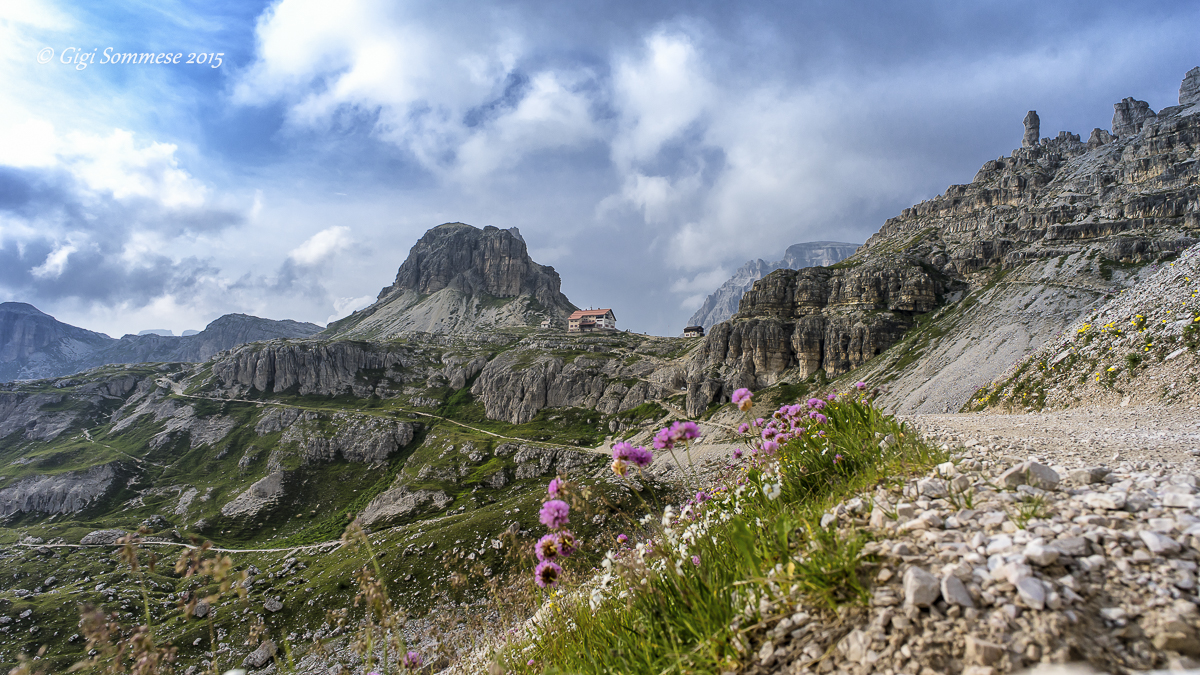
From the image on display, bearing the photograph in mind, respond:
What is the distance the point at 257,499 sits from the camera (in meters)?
109

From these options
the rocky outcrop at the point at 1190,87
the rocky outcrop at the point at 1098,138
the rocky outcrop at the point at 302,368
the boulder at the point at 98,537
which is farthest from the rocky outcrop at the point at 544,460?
the rocky outcrop at the point at 1190,87

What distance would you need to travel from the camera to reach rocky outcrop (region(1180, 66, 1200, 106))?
7391 inches

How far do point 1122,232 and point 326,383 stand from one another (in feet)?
797

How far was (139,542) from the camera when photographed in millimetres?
5461

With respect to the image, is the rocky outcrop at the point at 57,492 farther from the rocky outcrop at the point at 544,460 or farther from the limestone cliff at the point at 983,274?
the limestone cliff at the point at 983,274

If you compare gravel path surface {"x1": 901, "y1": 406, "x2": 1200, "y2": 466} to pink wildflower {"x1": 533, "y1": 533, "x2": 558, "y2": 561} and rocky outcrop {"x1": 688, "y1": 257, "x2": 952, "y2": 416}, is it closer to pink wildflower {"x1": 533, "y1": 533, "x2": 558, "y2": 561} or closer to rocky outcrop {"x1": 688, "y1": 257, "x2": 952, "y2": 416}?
A: pink wildflower {"x1": 533, "y1": 533, "x2": 558, "y2": 561}

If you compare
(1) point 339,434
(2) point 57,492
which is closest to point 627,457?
(1) point 339,434

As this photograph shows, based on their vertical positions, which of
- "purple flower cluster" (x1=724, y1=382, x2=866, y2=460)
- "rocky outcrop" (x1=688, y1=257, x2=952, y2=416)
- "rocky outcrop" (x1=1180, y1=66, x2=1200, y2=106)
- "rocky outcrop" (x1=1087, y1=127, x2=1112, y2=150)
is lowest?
"purple flower cluster" (x1=724, y1=382, x2=866, y2=460)

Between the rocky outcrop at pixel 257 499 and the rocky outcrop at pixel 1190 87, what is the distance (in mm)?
353797

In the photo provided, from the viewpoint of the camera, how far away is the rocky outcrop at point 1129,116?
7313 inches

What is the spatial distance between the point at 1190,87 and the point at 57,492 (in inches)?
16582

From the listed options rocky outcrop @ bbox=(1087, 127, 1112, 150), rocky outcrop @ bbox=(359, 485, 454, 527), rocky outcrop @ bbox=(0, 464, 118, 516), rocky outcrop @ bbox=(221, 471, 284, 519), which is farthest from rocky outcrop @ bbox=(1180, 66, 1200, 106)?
rocky outcrop @ bbox=(0, 464, 118, 516)

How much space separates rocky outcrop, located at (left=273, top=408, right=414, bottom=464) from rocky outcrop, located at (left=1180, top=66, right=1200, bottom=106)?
330 metres

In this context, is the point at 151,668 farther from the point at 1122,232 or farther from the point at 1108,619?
the point at 1122,232
